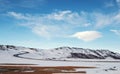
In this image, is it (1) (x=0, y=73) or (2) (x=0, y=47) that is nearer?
(1) (x=0, y=73)

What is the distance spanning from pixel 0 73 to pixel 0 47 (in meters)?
169

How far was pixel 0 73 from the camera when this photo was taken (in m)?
33.3

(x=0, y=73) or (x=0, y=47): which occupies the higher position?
(x=0, y=47)

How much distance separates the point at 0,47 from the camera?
197 meters
